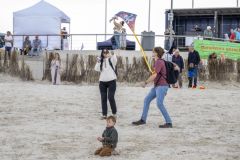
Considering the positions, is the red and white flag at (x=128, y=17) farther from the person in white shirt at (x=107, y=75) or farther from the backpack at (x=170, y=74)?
the backpack at (x=170, y=74)

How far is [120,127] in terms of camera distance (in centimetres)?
1297

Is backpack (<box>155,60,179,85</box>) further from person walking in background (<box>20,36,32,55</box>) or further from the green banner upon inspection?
person walking in background (<box>20,36,32,55</box>)

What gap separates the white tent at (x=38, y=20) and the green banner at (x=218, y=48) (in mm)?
6704

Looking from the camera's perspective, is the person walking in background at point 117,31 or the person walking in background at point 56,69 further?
the person walking in background at point 117,31

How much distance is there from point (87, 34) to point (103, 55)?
47.0 feet

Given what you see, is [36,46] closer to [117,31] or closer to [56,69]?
[56,69]

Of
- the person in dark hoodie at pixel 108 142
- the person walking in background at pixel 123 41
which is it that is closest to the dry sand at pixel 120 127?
the person in dark hoodie at pixel 108 142

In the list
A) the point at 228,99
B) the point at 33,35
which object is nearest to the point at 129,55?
the point at 33,35

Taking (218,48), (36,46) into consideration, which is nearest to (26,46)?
(36,46)

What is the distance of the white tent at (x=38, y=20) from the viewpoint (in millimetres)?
29531

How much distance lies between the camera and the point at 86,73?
2648 centimetres

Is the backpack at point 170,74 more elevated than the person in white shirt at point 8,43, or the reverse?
the person in white shirt at point 8,43

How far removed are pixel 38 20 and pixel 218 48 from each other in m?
8.30

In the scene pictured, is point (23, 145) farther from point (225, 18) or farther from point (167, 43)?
point (225, 18)
